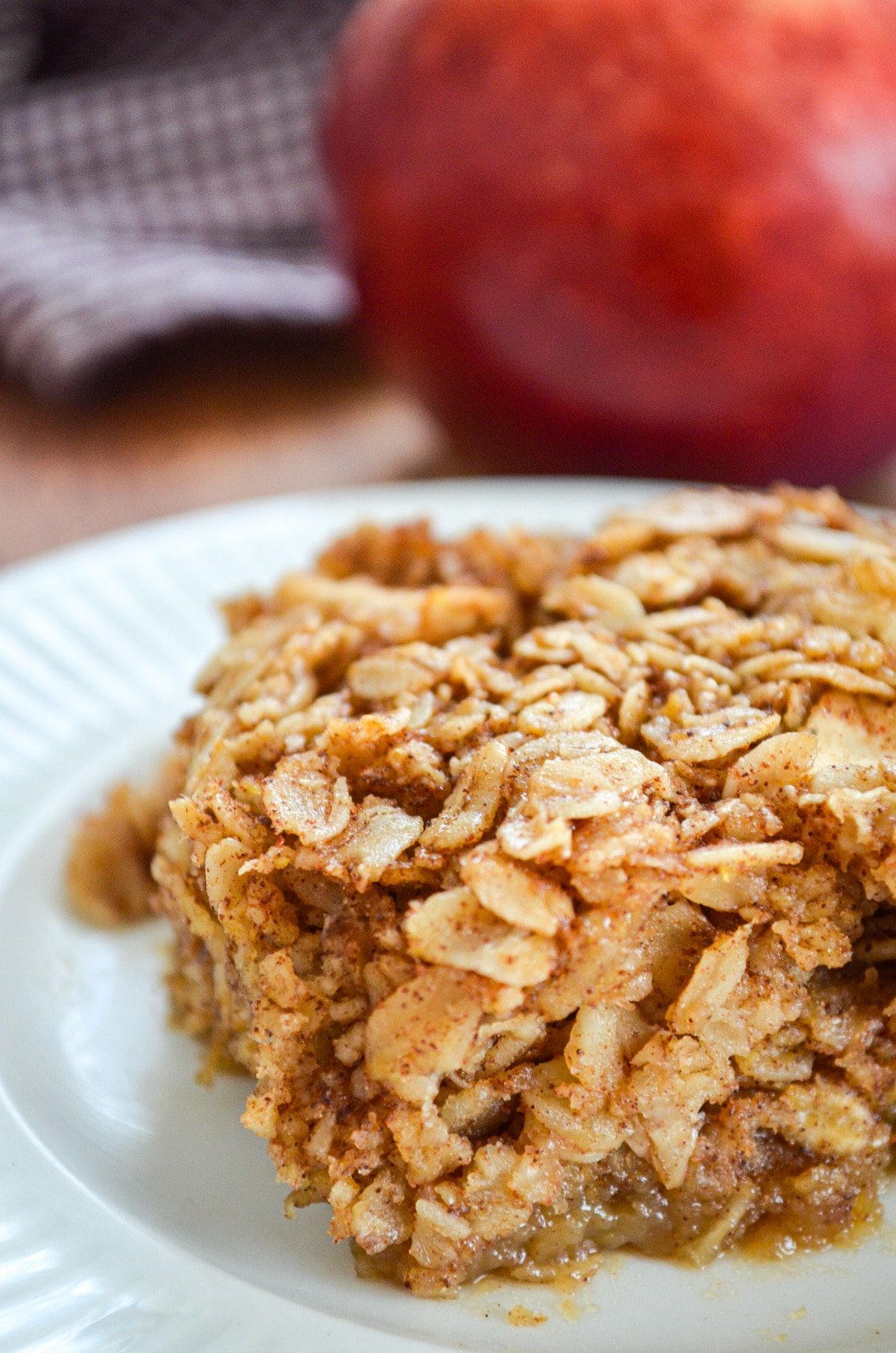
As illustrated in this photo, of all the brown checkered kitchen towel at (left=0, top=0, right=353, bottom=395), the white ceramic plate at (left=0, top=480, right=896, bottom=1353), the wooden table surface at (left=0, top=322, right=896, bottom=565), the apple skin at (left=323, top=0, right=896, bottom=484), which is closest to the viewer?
the white ceramic plate at (left=0, top=480, right=896, bottom=1353)

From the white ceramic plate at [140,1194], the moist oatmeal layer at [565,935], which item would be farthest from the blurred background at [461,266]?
the moist oatmeal layer at [565,935]

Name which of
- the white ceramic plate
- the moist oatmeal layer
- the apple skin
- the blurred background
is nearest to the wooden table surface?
the blurred background

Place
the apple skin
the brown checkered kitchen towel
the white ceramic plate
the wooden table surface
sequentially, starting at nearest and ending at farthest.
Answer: the white ceramic plate, the apple skin, the wooden table surface, the brown checkered kitchen towel

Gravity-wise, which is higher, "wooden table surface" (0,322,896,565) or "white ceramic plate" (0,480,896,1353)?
"white ceramic plate" (0,480,896,1353)

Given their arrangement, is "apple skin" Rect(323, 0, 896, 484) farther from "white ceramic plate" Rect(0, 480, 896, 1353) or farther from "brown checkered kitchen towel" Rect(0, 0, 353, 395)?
"white ceramic plate" Rect(0, 480, 896, 1353)

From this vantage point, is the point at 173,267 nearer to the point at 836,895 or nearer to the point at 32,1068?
the point at 32,1068

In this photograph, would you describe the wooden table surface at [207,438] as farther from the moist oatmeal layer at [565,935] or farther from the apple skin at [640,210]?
the moist oatmeal layer at [565,935]

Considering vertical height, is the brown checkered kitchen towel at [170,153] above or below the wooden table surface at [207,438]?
above
